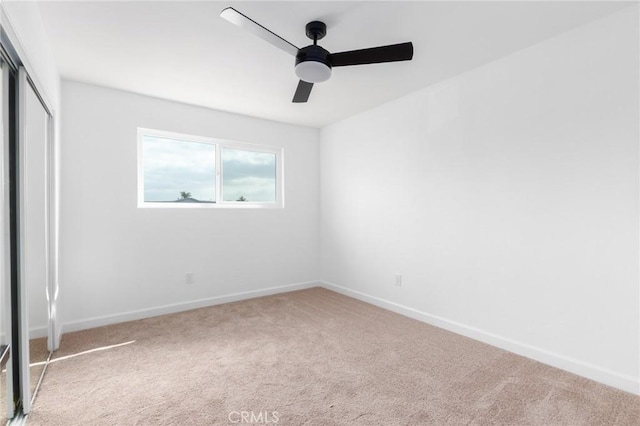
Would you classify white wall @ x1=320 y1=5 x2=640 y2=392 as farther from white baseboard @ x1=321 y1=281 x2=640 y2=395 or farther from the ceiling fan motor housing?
the ceiling fan motor housing

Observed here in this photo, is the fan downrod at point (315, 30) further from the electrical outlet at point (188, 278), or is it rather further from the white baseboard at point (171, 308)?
the white baseboard at point (171, 308)

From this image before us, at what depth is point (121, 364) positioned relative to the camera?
7.66ft

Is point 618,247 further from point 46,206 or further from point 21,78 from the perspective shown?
point 46,206

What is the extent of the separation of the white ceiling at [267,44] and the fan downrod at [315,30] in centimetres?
4

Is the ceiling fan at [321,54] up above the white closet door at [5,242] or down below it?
above

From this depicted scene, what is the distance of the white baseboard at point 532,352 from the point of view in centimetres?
202

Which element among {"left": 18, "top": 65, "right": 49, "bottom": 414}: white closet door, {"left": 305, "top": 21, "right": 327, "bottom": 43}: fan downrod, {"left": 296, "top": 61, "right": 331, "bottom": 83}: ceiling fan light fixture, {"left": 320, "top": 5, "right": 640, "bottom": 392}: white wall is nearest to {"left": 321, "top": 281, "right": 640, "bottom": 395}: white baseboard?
{"left": 320, "top": 5, "right": 640, "bottom": 392}: white wall

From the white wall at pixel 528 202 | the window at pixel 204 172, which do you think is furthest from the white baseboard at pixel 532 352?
the window at pixel 204 172

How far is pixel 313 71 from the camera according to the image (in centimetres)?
207

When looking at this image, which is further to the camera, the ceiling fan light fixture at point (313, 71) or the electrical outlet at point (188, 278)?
the electrical outlet at point (188, 278)

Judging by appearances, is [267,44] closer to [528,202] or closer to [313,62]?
[313,62]

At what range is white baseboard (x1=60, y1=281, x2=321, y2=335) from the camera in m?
3.00

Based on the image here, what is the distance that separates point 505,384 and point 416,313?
49.2 inches

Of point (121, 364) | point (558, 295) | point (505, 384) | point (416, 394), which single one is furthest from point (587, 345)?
point (121, 364)
